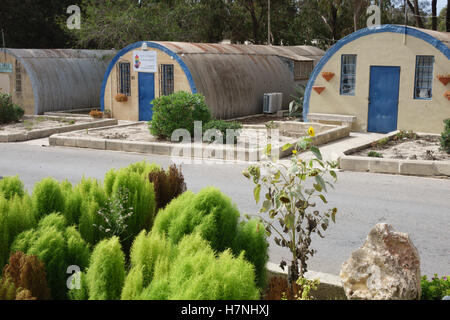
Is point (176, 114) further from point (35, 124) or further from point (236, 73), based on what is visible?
point (35, 124)

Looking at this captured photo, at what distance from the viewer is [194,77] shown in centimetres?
2052

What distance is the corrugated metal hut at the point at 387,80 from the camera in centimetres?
1794

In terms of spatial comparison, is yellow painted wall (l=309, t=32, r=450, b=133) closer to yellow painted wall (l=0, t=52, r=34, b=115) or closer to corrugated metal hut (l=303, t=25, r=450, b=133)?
corrugated metal hut (l=303, t=25, r=450, b=133)

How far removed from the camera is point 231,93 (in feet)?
72.9

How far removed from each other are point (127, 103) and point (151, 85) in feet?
5.04

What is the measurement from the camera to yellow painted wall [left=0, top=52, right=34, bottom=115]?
24484 millimetres

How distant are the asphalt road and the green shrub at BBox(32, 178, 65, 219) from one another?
2.92 metres

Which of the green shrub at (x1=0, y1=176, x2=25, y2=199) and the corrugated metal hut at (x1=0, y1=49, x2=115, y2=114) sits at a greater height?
the corrugated metal hut at (x1=0, y1=49, x2=115, y2=114)

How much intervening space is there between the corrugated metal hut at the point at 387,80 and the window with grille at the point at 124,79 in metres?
7.42

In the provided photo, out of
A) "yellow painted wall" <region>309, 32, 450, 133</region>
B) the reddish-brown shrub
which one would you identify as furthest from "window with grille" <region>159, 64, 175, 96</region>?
the reddish-brown shrub

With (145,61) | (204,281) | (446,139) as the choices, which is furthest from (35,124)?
(204,281)

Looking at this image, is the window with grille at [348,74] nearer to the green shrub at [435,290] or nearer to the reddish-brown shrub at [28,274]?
the green shrub at [435,290]
